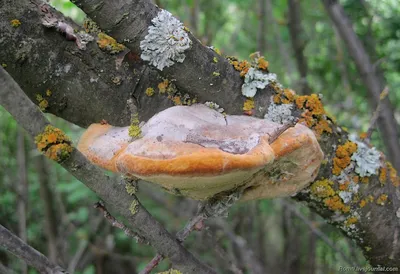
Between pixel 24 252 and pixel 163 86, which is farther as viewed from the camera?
pixel 163 86

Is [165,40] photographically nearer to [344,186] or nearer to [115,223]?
[115,223]

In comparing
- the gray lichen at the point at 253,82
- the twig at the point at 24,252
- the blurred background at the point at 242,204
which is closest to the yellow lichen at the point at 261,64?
the gray lichen at the point at 253,82

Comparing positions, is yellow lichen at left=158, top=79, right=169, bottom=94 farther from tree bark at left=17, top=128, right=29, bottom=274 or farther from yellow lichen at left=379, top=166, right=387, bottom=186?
tree bark at left=17, top=128, right=29, bottom=274

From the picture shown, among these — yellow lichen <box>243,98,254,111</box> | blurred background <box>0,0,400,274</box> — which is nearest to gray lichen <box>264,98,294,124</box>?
yellow lichen <box>243,98,254,111</box>

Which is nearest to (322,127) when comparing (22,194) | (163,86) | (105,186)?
(163,86)

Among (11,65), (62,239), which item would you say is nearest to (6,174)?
(62,239)

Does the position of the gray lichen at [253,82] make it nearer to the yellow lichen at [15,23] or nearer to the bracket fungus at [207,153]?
the bracket fungus at [207,153]
